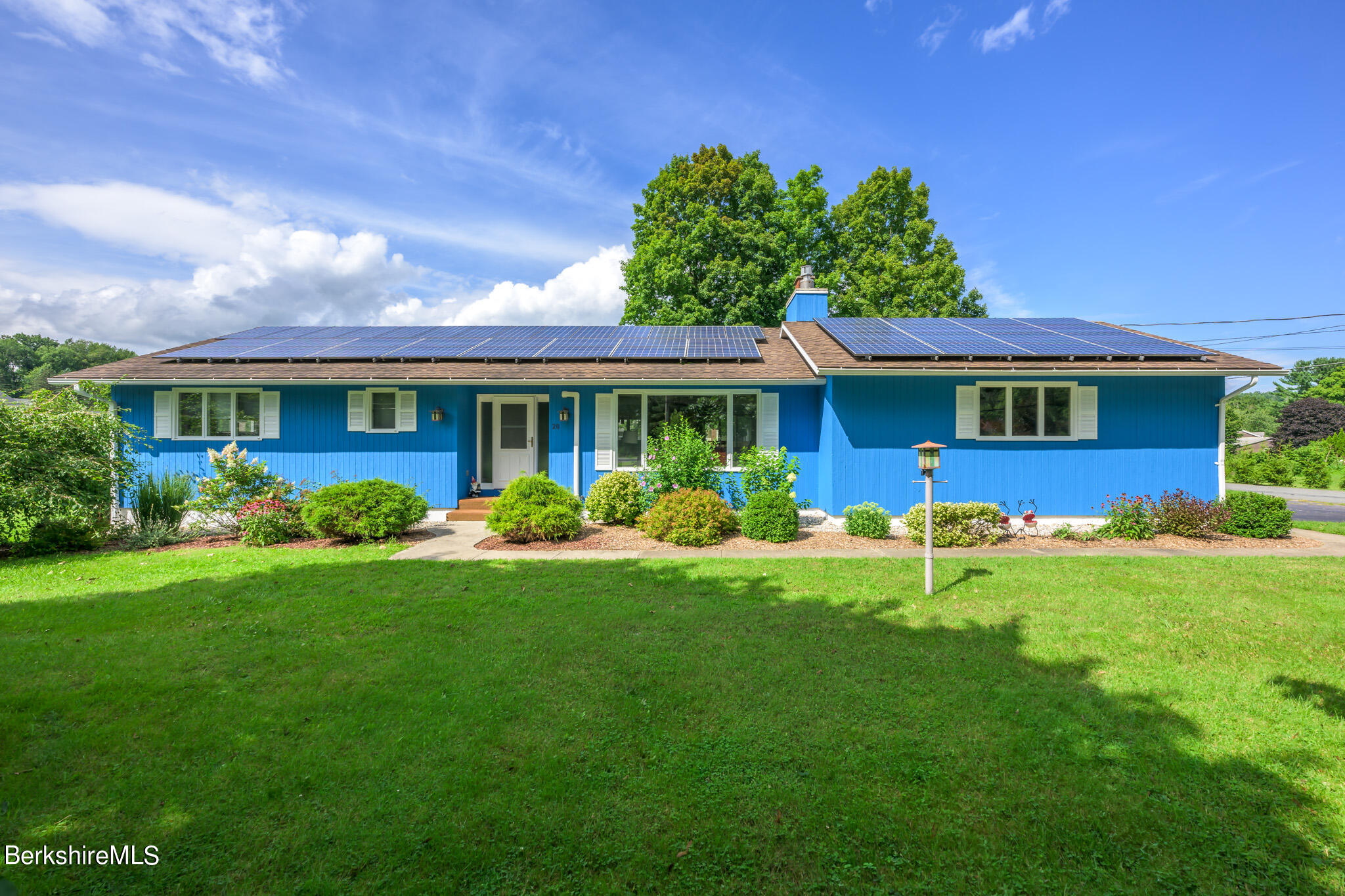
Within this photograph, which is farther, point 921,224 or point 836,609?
point 921,224

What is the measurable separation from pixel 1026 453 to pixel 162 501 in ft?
51.8

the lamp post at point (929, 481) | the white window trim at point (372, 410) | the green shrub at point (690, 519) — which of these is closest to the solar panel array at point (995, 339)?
the green shrub at point (690, 519)

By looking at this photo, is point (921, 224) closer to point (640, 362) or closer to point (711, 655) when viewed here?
point (640, 362)

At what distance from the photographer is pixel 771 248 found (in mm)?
22328

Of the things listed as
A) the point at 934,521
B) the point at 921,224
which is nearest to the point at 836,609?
the point at 934,521

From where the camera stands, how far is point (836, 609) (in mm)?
5672

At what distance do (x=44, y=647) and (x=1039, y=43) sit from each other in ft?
57.0

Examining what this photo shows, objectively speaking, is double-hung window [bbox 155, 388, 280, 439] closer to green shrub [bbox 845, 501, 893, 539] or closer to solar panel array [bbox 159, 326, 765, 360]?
solar panel array [bbox 159, 326, 765, 360]

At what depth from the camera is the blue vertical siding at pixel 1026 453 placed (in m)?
10.2

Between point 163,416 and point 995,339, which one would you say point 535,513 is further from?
point 995,339

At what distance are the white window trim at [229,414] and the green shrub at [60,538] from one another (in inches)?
109

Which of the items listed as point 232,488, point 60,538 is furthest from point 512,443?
point 60,538

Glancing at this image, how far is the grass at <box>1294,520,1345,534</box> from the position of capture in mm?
10688

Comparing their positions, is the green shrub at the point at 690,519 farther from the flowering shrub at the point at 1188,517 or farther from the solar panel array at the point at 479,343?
the flowering shrub at the point at 1188,517
